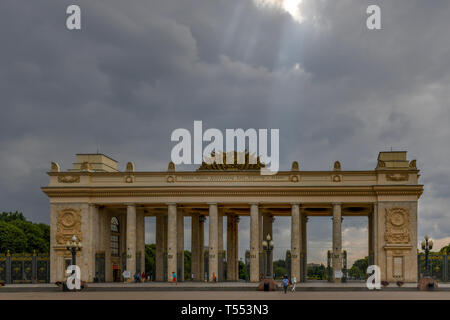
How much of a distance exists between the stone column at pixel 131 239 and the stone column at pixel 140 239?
1.68 metres

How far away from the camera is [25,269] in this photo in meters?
70.1

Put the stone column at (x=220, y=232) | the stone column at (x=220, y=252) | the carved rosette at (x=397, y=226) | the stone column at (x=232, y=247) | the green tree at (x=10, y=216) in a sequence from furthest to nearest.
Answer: the green tree at (x=10, y=216), the stone column at (x=232, y=247), the stone column at (x=220, y=232), the stone column at (x=220, y=252), the carved rosette at (x=397, y=226)

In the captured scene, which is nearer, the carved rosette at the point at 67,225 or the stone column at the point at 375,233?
the stone column at the point at 375,233

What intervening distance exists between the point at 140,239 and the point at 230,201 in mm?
11153

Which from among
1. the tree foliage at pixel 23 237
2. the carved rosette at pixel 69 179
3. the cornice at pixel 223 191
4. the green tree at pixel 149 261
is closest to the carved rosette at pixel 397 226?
the cornice at pixel 223 191

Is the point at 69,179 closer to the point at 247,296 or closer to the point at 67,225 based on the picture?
the point at 67,225

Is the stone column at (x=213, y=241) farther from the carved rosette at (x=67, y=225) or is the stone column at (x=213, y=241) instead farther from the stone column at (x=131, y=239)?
the carved rosette at (x=67, y=225)

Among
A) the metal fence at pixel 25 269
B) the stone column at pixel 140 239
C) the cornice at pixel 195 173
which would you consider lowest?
the metal fence at pixel 25 269

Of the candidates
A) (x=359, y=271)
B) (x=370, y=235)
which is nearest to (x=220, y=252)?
(x=370, y=235)

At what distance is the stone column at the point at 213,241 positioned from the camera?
6868 centimetres
